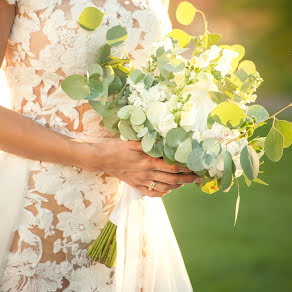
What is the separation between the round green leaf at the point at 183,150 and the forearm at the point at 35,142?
0.38 metres

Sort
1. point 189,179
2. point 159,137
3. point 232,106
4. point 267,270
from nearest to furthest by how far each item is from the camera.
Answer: point 232,106 < point 159,137 < point 189,179 < point 267,270

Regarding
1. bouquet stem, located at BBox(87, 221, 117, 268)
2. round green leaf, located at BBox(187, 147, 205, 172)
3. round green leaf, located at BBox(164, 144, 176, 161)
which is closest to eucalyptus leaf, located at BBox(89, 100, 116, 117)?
round green leaf, located at BBox(164, 144, 176, 161)

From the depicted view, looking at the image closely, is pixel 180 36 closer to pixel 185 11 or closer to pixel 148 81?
pixel 185 11

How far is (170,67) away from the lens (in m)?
1.55

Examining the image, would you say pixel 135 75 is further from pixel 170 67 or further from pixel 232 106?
pixel 232 106

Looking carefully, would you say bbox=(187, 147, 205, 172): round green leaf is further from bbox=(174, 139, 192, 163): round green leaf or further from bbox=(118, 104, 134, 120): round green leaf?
bbox=(118, 104, 134, 120): round green leaf

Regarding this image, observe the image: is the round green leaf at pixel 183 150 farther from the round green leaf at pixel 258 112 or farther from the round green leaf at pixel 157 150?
the round green leaf at pixel 258 112

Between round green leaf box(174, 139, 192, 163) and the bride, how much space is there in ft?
0.57

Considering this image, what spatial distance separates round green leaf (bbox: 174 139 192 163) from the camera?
1.52m

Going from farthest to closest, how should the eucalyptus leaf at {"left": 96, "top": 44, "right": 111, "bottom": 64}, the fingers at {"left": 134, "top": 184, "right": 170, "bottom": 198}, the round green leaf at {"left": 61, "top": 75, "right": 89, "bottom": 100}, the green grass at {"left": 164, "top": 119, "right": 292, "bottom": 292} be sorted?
the green grass at {"left": 164, "top": 119, "right": 292, "bottom": 292} → the fingers at {"left": 134, "top": 184, "right": 170, "bottom": 198} → the eucalyptus leaf at {"left": 96, "top": 44, "right": 111, "bottom": 64} → the round green leaf at {"left": 61, "top": 75, "right": 89, "bottom": 100}

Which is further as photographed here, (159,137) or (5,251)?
(5,251)

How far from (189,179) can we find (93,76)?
496 mm

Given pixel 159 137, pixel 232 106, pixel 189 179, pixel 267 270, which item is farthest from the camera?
pixel 267 270

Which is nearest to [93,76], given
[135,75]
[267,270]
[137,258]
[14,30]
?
[135,75]
